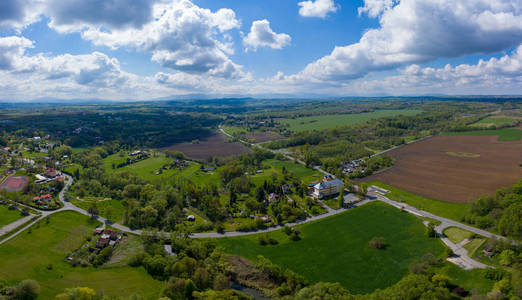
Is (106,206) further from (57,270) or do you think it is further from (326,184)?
(326,184)

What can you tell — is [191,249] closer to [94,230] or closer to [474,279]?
[94,230]

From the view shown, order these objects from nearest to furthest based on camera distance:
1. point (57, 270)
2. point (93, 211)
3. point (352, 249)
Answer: point (57, 270)
point (352, 249)
point (93, 211)

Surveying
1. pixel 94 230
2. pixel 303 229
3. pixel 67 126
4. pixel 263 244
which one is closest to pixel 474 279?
pixel 303 229

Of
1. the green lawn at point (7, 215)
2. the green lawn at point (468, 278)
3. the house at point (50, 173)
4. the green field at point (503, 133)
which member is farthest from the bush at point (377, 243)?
the green field at point (503, 133)

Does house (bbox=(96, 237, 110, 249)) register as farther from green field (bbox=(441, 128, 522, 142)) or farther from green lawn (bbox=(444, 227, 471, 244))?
green field (bbox=(441, 128, 522, 142))

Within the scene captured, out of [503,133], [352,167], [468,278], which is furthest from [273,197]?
[503,133]

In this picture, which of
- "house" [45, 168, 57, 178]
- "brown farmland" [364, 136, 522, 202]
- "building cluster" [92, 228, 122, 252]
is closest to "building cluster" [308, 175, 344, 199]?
"brown farmland" [364, 136, 522, 202]

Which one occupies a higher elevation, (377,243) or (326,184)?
(326,184)
